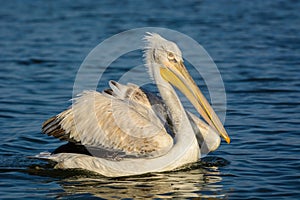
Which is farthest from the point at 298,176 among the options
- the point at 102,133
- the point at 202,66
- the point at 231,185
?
the point at 202,66

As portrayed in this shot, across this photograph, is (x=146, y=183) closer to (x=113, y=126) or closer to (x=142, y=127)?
(x=142, y=127)

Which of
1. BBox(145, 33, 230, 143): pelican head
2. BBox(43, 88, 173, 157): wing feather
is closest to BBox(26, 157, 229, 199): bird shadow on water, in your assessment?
BBox(43, 88, 173, 157): wing feather

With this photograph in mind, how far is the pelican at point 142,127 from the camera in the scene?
6.18m

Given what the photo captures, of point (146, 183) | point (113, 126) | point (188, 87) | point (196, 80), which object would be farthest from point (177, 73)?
point (196, 80)

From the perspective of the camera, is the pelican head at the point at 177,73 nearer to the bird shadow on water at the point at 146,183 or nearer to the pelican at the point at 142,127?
the pelican at the point at 142,127

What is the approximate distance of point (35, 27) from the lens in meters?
15.1

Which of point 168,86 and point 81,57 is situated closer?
point 168,86

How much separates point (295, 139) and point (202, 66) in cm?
407

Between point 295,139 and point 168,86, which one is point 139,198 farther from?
point 295,139

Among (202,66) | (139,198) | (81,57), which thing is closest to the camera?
(139,198)

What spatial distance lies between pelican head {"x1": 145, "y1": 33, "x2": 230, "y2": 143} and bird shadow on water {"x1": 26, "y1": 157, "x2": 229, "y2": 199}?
1.59 ft

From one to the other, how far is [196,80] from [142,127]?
15.0 feet

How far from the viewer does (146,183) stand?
605 cm

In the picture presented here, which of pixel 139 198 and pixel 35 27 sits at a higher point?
pixel 35 27
